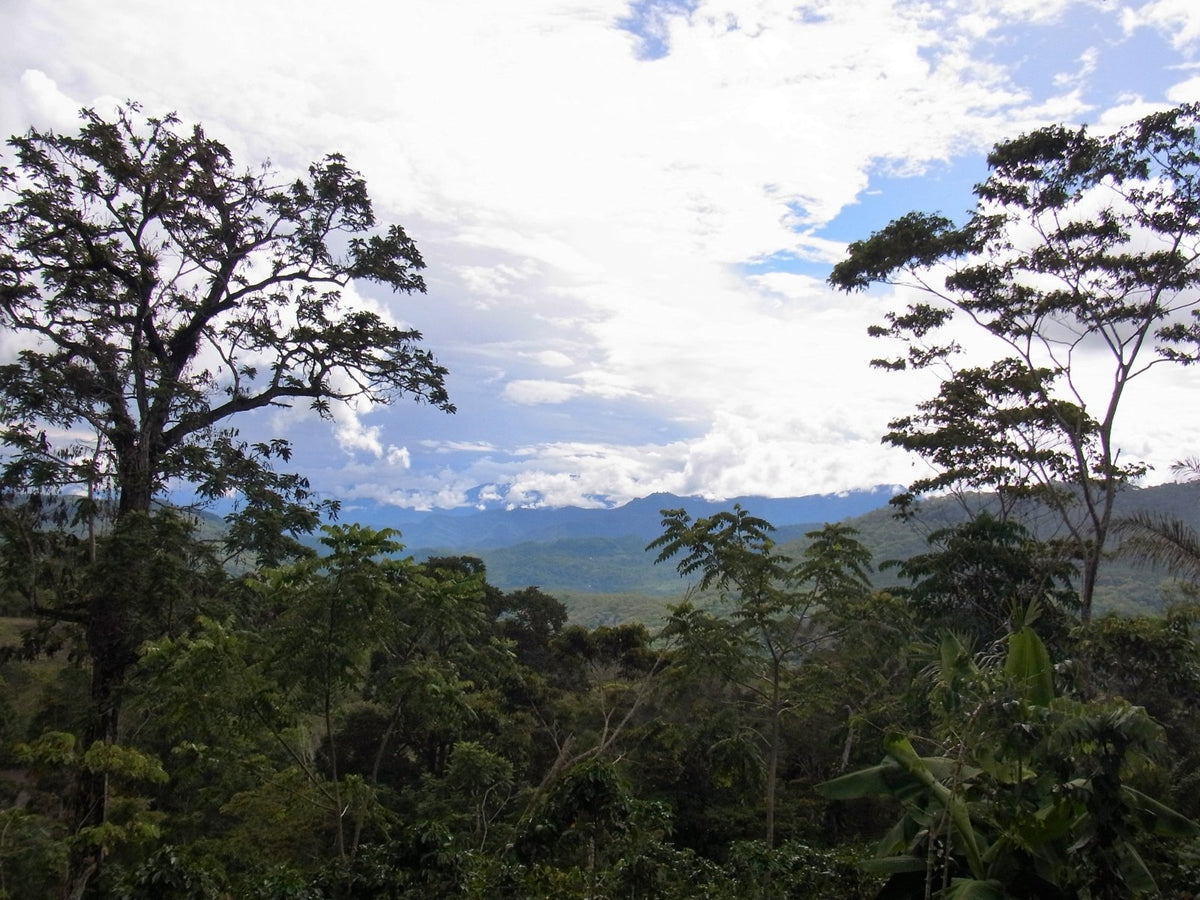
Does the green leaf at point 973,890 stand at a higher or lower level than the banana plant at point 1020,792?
lower

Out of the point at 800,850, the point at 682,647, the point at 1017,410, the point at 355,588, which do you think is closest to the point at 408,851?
the point at 355,588

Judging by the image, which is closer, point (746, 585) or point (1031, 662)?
point (1031, 662)

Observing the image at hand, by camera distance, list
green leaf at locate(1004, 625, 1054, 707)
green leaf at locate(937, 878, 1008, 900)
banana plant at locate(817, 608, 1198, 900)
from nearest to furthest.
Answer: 1. banana plant at locate(817, 608, 1198, 900)
2. green leaf at locate(937, 878, 1008, 900)
3. green leaf at locate(1004, 625, 1054, 707)

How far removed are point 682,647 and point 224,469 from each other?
7.05m

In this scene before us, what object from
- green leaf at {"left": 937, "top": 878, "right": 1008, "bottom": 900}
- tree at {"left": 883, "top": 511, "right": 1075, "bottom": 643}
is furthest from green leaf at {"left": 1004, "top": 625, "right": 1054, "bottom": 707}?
tree at {"left": 883, "top": 511, "right": 1075, "bottom": 643}

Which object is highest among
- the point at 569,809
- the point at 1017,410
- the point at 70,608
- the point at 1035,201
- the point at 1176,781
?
the point at 1035,201

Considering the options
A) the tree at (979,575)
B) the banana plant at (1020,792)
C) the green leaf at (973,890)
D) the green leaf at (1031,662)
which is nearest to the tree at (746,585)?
the banana plant at (1020,792)

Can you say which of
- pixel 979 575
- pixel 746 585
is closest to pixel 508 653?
pixel 746 585

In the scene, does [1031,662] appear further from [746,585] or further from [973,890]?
[746,585]

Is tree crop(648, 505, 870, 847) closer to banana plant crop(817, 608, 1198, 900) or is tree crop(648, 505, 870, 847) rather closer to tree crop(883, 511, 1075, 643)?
banana plant crop(817, 608, 1198, 900)

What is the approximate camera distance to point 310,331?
11547 millimetres

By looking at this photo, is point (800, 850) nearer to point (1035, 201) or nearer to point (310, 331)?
point (310, 331)

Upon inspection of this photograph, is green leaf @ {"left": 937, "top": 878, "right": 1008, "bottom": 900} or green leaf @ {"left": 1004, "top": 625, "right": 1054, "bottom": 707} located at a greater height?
green leaf @ {"left": 1004, "top": 625, "right": 1054, "bottom": 707}

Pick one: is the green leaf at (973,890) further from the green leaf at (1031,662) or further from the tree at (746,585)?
the tree at (746,585)
